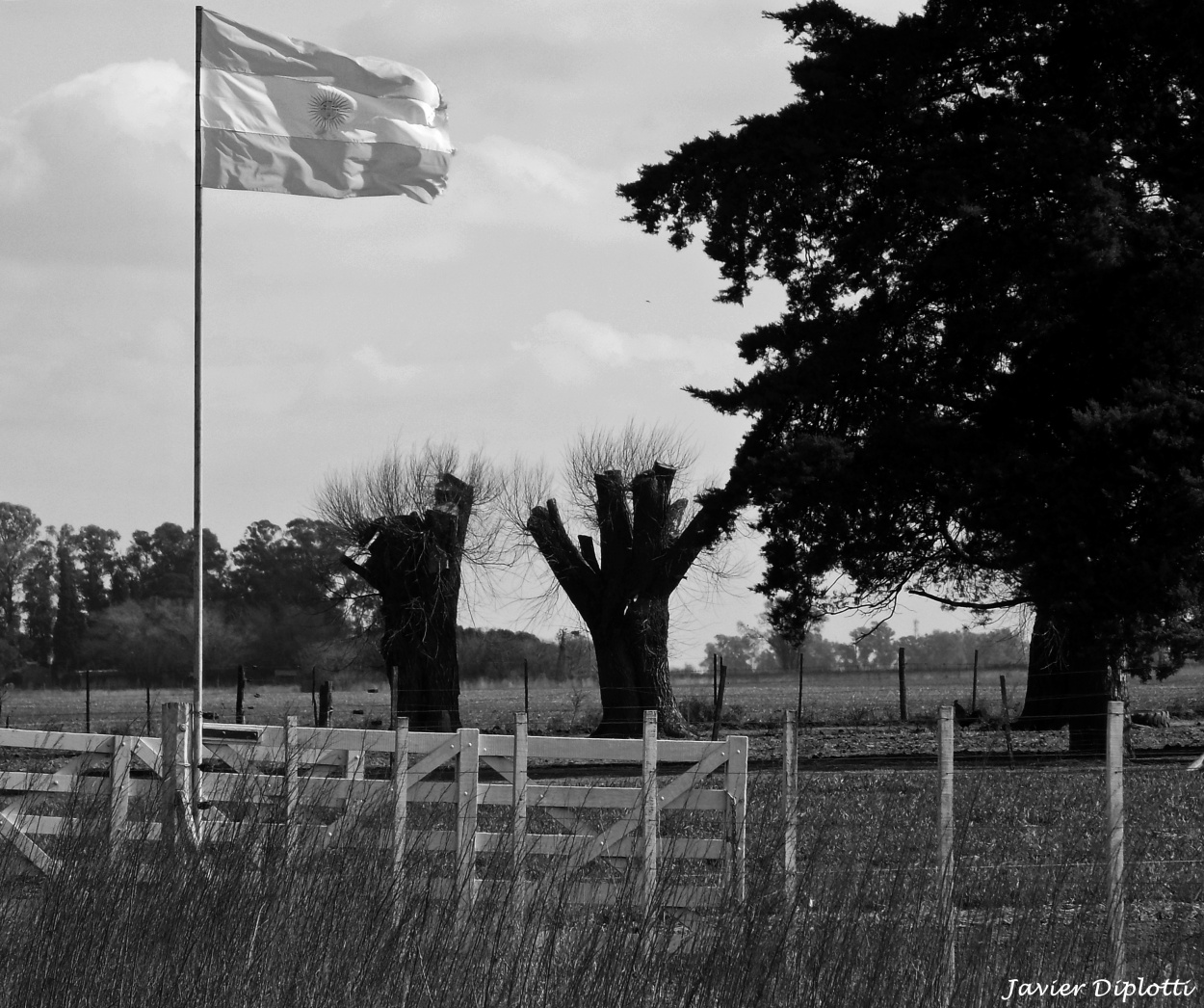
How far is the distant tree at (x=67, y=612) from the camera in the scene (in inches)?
3654

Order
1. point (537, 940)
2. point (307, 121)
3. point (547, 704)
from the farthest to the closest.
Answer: point (547, 704) < point (307, 121) < point (537, 940)

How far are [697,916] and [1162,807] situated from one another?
9045 mm

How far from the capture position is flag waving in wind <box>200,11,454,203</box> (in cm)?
1231

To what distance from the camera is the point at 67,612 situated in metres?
96.4

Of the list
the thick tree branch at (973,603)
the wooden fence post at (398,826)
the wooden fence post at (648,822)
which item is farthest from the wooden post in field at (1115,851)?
the thick tree branch at (973,603)

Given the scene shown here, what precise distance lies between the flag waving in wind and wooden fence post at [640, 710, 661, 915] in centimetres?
629

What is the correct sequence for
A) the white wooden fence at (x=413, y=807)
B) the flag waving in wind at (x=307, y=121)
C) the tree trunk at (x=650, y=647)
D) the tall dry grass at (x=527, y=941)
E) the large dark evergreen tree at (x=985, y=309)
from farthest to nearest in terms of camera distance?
the tree trunk at (x=650, y=647)
the large dark evergreen tree at (x=985, y=309)
the flag waving in wind at (x=307, y=121)
the white wooden fence at (x=413, y=807)
the tall dry grass at (x=527, y=941)

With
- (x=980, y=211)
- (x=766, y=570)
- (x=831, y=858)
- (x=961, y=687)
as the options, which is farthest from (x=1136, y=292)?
(x=961, y=687)

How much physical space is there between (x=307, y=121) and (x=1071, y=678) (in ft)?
53.4

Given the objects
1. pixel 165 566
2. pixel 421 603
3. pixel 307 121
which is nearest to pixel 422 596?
pixel 421 603

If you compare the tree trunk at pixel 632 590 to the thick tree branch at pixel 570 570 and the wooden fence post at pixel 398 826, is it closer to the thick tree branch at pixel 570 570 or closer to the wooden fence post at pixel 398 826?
the thick tree branch at pixel 570 570

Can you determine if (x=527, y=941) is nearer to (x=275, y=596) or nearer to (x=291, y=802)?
(x=291, y=802)

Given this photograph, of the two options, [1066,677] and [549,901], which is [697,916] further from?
[1066,677]

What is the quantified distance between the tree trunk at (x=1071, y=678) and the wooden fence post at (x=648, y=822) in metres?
9.36
